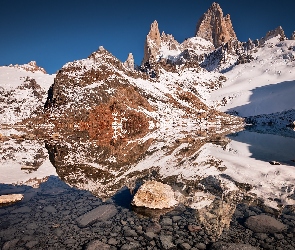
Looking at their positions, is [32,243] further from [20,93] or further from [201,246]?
[20,93]

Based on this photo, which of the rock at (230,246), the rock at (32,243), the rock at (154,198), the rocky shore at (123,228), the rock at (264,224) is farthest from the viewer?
the rock at (154,198)

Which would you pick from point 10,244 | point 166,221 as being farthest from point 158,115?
point 10,244

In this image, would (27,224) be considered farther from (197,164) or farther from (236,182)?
(197,164)

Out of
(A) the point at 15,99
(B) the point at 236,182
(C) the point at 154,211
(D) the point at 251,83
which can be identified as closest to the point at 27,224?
(C) the point at 154,211

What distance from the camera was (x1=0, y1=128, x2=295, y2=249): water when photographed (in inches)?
340

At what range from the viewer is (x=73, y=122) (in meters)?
60.7

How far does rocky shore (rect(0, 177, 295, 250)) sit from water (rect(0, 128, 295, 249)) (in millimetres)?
33

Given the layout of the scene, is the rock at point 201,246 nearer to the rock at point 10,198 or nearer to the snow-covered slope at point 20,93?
the rock at point 10,198

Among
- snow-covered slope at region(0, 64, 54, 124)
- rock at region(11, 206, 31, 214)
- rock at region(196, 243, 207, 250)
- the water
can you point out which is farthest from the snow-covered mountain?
rock at region(11, 206, 31, 214)

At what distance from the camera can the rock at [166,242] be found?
810 cm

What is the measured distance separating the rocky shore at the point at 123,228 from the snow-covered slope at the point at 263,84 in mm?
85526

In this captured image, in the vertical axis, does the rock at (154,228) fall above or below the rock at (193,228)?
above

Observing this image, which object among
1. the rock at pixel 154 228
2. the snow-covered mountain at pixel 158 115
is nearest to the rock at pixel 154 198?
the snow-covered mountain at pixel 158 115

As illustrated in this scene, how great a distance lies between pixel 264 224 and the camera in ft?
30.8
